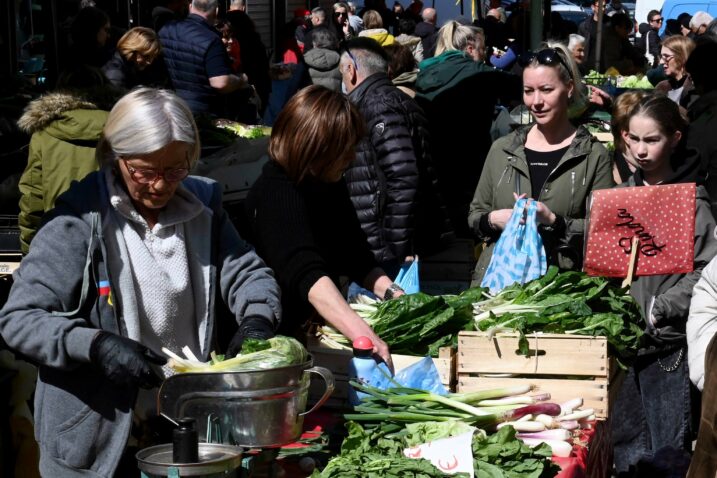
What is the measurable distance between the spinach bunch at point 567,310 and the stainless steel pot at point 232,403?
5.24 feet

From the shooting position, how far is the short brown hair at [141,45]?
852 cm

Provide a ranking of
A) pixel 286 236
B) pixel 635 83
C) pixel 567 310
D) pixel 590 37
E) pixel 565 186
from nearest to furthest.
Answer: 1. pixel 286 236
2. pixel 567 310
3. pixel 565 186
4. pixel 635 83
5. pixel 590 37

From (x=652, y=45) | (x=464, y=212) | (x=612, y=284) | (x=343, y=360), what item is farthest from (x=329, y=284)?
(x=652, y=45)

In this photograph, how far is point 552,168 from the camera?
5.30 metres

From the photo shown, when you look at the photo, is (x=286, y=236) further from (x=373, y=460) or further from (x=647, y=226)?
(x=647, y=226)

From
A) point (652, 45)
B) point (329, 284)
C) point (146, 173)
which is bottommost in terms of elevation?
point (652, 45)

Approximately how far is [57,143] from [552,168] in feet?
8.00

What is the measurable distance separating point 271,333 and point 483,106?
18.5 feet

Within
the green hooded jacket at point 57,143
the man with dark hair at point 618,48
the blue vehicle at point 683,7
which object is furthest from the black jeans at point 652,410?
the blue vehicle at point 683,7

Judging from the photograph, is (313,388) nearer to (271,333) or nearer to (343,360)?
(343,360)

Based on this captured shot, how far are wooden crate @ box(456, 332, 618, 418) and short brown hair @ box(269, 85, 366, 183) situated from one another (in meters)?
0.86

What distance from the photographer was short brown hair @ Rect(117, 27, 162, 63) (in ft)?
27.9

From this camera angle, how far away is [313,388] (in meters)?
4.20

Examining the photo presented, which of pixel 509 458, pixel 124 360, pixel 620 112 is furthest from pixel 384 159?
pixel 124 360
